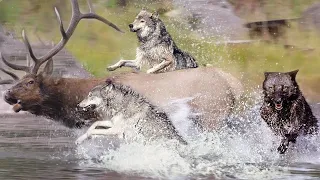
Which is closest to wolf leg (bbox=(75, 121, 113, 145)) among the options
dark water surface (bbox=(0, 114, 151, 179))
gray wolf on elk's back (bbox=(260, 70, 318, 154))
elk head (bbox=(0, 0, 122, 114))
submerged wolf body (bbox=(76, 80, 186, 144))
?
submerged wolf body (bbox=(76, 80, 186, 144))

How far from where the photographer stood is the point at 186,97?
730 centimetres

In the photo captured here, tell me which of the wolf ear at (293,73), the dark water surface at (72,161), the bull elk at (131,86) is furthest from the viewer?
the bull elk at (131,86)

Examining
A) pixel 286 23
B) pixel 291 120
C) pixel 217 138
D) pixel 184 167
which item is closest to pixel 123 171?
pixel 184 167

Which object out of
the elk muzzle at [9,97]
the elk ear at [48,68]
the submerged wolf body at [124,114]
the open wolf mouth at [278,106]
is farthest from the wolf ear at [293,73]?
the elk muzzle at [9,97]

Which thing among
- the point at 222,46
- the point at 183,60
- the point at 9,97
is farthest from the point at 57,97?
the point at 222,46

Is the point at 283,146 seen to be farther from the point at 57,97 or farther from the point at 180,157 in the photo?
the point at 57,97

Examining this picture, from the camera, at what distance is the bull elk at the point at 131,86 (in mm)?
7246

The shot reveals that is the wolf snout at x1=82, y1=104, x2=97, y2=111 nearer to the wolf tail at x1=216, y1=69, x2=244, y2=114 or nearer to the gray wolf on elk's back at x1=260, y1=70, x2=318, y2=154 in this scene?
the wolf tail at x1=216, y1=69, x2=244, y2=114

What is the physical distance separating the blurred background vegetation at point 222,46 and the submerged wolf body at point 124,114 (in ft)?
2.33

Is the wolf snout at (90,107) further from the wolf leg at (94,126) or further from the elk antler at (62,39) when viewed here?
the elk antler at (62,39)

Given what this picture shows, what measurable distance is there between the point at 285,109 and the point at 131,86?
136cm

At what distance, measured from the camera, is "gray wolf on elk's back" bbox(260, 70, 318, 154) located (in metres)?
6.90

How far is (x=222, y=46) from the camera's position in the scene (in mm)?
7695

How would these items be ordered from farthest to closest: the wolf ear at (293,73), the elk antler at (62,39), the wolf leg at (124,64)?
the wolf leg at (124,64), the elk antler at (62,39), the wolf ear at (293,73)
